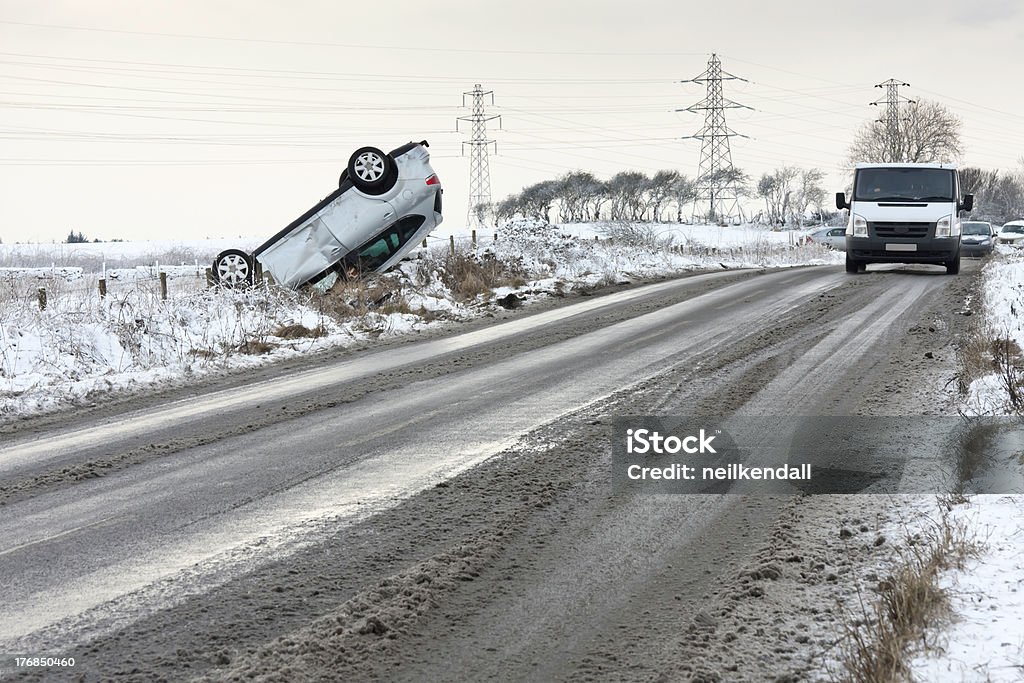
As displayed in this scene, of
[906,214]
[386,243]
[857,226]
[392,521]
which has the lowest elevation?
[392,521]

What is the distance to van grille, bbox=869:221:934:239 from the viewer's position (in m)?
21.0

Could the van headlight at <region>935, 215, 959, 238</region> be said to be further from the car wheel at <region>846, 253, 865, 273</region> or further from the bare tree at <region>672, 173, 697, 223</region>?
the bare tree at <region>672, 173, 697, 223</region>

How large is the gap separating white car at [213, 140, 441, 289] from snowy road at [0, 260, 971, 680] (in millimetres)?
8305

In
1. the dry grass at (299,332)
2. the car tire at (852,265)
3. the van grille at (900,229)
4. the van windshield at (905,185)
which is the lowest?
the dry grass at (299,332)

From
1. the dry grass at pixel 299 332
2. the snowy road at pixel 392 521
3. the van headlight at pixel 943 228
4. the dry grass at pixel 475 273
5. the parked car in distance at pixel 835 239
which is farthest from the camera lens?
the parked car in distance at pixel 835 239

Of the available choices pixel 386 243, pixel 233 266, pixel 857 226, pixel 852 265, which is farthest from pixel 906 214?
pixel 233 266

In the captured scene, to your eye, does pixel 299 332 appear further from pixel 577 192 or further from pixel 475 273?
pixel 577 192

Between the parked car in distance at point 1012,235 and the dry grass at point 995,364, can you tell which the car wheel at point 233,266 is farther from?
the parked car in distance at point 1012,235

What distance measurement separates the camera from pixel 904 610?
3.69 meters

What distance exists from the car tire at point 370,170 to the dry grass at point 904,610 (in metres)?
15.2

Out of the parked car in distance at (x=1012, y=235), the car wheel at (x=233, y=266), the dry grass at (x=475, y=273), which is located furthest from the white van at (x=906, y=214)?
the parked car in distance at (x=1012, y=235)

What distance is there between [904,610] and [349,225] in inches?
639

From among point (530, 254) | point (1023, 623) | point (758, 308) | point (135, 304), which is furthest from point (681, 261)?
point (1023, 623)

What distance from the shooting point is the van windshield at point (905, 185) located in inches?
839
